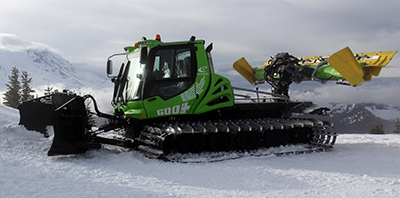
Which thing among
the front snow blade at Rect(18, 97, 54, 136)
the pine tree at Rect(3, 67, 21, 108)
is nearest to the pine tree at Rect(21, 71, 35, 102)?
the pine tree at Rect(3, 67, 21, 108)

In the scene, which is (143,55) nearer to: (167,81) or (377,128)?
(167,81)

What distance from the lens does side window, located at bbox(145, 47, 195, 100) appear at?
7160 mm

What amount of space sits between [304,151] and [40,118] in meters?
7.02

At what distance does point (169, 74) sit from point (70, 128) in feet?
8.40

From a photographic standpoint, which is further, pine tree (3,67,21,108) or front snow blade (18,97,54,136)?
pine tree (3,67,21,108)

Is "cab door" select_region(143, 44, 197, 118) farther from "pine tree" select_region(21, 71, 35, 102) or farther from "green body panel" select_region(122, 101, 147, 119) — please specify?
"pine tree" select_region(21, 71, 35, 102)

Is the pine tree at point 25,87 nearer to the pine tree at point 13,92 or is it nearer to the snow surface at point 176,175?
the pine tree at point 13,92

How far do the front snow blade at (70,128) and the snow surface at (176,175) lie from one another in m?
0.21

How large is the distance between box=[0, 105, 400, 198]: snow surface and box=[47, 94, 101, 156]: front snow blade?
0.69 feet

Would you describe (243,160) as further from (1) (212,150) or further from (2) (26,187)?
(2) (26,187)

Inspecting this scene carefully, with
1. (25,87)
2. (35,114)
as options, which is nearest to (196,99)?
(35,114)

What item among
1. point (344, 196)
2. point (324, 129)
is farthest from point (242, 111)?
point (344, 196)

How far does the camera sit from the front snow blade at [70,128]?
654cm

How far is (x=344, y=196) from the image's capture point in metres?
4.59
